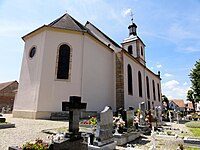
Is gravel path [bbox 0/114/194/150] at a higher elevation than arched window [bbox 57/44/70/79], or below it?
below

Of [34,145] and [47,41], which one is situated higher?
[47,41]

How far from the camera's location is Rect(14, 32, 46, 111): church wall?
12.7m

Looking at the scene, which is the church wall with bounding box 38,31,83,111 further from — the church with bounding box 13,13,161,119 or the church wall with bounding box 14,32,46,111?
the church wall with bounding box 14,32,46,111

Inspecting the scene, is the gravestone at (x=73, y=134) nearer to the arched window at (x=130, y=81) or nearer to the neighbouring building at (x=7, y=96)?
the arched window at (x=130, y=81)

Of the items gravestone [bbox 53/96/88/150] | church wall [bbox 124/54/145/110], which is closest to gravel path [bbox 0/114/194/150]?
gravestone [bbox 53/96/88/150]

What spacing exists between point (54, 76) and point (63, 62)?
5.34ft

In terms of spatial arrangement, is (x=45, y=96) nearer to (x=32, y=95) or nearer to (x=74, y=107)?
(x=32, y=95)

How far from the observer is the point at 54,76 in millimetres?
13117

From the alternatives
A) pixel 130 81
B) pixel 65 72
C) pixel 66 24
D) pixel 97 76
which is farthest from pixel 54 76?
pixel 130 81

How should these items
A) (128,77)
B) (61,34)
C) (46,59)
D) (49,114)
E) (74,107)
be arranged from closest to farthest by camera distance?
1. (74,107)
2. (49,114)
3. (46,59)
4. (61,34)
5. (128,77)

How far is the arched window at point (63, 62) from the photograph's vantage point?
13.5 m

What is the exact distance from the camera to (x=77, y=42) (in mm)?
14516

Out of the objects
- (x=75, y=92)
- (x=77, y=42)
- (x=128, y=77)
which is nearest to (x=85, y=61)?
(x=77, y=42)

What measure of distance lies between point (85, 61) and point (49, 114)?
19.6ft
